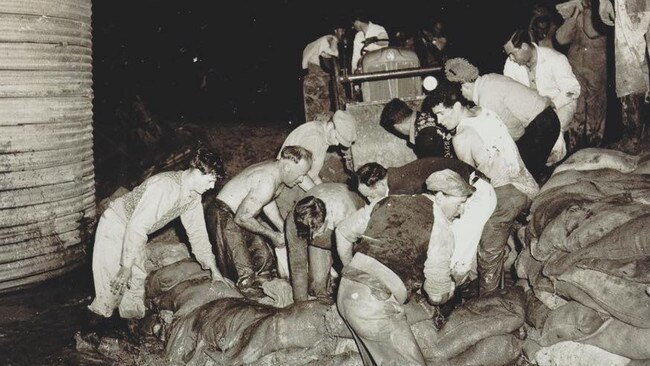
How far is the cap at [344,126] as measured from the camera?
623 centimetres

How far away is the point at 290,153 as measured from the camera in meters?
5.48

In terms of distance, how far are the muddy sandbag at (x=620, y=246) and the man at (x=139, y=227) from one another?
2.95 meters

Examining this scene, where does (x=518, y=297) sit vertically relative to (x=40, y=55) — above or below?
below

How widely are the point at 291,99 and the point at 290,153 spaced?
907cm

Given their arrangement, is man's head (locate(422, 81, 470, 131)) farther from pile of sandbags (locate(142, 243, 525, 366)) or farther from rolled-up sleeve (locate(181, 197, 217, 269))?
Result: rolled-up sleeve (locate(181, 197, 217, 269))

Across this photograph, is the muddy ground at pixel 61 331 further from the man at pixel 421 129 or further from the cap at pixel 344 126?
the cap at pixel 344 126

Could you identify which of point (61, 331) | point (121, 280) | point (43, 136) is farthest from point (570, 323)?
point (43, 136)

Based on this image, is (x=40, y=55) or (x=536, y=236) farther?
(x=40, y=55)

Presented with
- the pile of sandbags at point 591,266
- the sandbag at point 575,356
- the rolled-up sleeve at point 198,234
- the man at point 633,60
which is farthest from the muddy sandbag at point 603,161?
the rolled-up sleeve at point 198,234

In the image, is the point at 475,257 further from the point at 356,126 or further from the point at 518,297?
the point at 356,126

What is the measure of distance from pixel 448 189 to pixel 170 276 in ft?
9.75

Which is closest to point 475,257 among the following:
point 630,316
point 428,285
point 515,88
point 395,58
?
point 428,285

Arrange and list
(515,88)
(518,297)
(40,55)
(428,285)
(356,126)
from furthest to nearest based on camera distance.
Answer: (356,126) → (40,55) → (515,88) → (518,297) → (428,285)

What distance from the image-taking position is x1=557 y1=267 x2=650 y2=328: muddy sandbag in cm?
384
